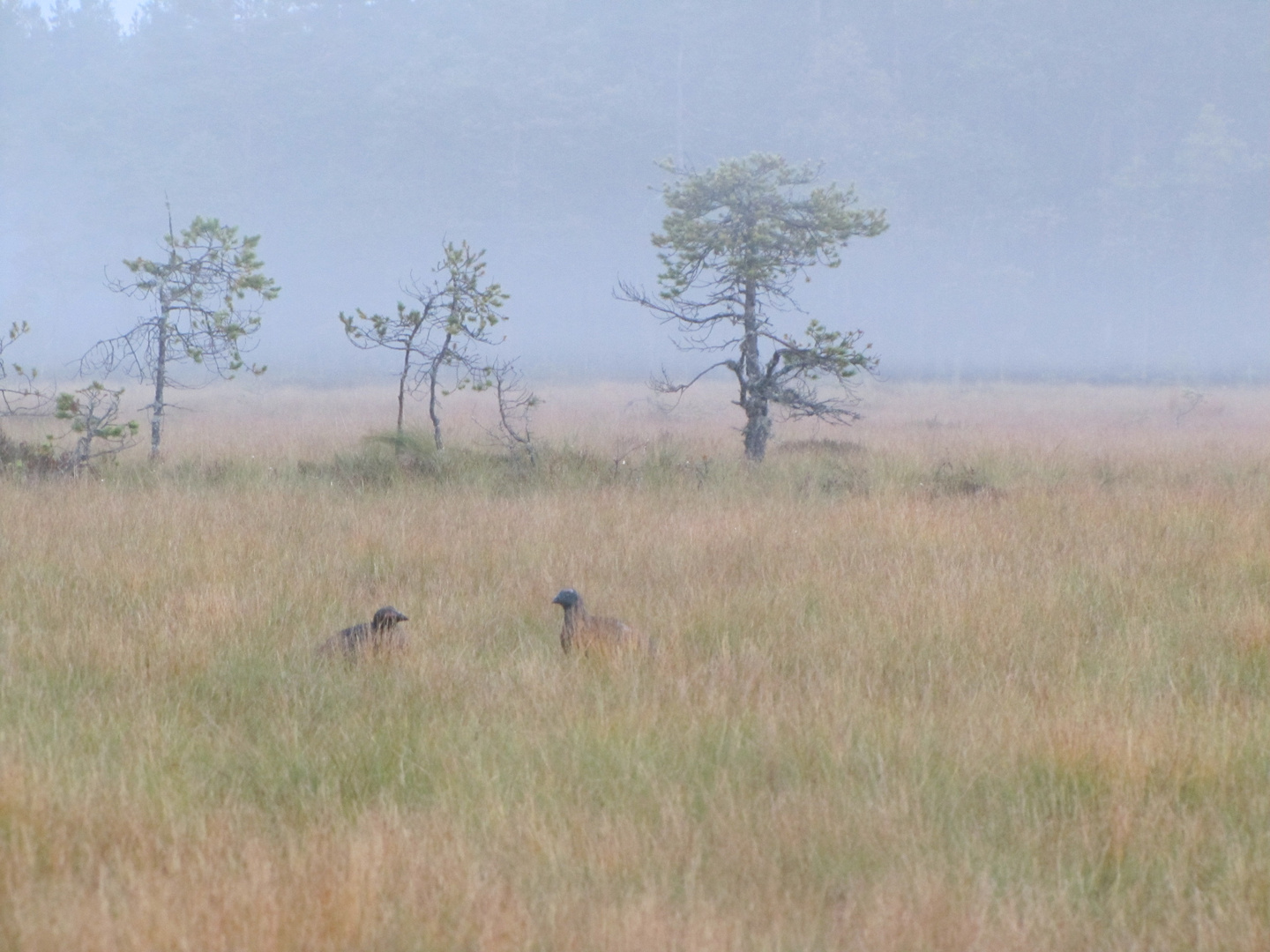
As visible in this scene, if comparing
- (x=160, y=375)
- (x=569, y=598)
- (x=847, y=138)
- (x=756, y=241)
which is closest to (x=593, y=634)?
(x=569, y=598)

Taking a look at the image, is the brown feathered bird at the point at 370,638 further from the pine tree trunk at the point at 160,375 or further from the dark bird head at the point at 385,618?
the pine tree trunk at the point at 160,375

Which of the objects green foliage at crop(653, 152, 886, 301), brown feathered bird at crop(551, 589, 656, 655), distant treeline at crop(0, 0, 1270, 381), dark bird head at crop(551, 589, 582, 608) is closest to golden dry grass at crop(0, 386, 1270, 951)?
brown feathered bird at crop(551, 589, 656, 655)

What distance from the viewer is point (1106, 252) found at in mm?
62031

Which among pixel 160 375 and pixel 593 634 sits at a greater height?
pixel 160 375

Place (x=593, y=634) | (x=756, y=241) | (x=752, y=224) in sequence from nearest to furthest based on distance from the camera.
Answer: (x=593, y=634) < (x=756, y=241) < (x=752, y=224)

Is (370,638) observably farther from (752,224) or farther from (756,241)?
(752,224)

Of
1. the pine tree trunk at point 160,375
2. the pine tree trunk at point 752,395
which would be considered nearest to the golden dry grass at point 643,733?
the pine tree trunk at point 160,375

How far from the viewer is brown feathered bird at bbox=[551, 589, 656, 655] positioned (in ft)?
16.8

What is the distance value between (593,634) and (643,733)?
1180 mm

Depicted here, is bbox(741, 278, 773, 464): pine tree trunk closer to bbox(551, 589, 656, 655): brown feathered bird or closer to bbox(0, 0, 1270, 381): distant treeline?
bbox(551, 589, 656, 655): brown feathered bird

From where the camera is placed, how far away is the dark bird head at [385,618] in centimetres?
516

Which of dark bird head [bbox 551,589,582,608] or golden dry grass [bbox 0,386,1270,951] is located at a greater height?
dark bird head [bbox 551,589,582,608]

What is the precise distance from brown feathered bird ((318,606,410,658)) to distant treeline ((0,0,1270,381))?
5666 cm

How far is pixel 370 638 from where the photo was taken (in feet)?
16.7
